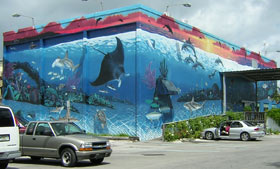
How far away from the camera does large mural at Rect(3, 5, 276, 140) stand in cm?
2566

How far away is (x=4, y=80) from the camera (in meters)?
35.0

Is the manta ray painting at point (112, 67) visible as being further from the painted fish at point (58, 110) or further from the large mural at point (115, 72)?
the painted fish at point (58, 110)

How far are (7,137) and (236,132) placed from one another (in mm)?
17852

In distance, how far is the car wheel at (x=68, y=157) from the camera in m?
12.3

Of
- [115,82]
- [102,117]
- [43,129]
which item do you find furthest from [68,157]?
[102,117]

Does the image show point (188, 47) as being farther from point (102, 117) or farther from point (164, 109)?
point (102, 117)

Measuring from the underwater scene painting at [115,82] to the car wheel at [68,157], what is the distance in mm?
11237

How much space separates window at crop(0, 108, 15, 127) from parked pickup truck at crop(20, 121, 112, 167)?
1.98 meters

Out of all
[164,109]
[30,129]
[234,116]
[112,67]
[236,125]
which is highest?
[112,67]

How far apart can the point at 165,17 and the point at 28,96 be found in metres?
14.3

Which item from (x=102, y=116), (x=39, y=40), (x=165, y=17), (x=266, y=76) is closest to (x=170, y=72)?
(x=165, y=17)

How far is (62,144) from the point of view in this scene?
12.6m

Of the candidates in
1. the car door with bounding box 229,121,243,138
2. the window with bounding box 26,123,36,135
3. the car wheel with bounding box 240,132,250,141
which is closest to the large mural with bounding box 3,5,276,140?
the car door with bounding box 229,121,243,138

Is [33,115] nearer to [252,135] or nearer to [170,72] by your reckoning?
[170,72]
